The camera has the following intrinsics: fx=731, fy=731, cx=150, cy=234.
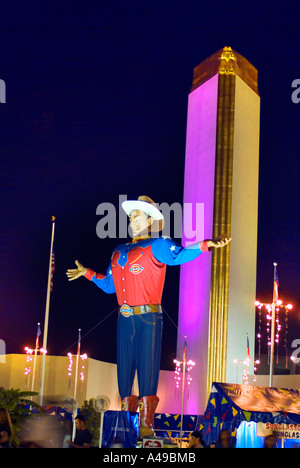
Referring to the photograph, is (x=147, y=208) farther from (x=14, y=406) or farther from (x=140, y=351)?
(x=14, y=406)

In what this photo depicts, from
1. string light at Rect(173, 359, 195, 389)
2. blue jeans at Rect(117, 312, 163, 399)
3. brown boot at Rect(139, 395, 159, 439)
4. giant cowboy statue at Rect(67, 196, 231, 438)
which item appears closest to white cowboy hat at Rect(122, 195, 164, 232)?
giant cowboy statue at Rect(67, 196, 231, 438)

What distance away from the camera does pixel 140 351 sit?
43.1ft

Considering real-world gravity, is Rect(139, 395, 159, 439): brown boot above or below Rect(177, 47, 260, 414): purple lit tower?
below

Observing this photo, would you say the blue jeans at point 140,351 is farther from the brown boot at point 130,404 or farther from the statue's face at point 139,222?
the statue's face at point 139,222

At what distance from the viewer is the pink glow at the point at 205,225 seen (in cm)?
2203

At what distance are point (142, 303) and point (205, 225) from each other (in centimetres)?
955

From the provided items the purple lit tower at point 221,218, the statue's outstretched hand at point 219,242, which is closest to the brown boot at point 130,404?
the statue's outstretched hand at point 219,242

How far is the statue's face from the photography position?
1360cm

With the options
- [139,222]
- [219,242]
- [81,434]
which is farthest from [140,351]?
[81,434]

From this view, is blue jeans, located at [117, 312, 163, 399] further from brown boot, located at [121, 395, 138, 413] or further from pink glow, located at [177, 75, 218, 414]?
pink glow, located at [177, 75, 218, 414]

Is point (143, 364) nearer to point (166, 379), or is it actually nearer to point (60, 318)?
point (166, 379)

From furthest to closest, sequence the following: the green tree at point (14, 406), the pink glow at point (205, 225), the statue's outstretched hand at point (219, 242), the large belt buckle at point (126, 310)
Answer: the pink glow at point (205, 225) < the large belt buckle at point (126, 310) < the statue's outstretched hand at point (219, 242) < the green tree at point (14, 406)

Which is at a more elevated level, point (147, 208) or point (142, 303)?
point (147, 208)
